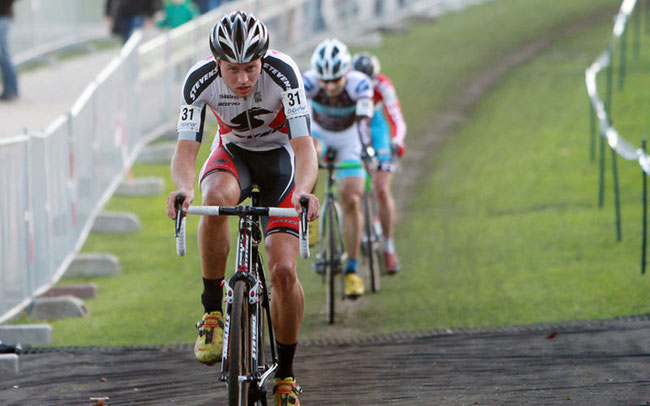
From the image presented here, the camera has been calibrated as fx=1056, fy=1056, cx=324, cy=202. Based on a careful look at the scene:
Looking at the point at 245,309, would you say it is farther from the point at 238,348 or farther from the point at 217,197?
the point at 217,197

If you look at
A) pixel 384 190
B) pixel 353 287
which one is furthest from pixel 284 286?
pixel 384 190

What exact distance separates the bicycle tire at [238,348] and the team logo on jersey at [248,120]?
1.04 meters

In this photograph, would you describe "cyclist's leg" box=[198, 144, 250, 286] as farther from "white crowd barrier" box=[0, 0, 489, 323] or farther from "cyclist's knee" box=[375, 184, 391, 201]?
"cyclist's knee" box=[375, 184, 391, 201]

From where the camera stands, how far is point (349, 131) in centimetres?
984

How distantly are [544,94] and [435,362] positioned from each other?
14112 mm

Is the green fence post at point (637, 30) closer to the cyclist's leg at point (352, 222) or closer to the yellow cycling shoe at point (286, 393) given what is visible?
the cyclist's leg at point (352, 222)

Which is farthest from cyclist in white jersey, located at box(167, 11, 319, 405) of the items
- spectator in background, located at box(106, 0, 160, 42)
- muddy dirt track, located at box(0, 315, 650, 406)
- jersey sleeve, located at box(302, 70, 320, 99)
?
spectator in background, located at box(106, 0, 160, 42)

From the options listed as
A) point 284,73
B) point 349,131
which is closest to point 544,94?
point 349,131

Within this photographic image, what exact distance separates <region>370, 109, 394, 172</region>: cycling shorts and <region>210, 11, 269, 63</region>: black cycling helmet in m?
5.15

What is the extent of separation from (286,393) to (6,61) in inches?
417

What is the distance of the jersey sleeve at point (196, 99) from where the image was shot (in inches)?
221

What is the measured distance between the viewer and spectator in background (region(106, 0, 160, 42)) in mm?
17422

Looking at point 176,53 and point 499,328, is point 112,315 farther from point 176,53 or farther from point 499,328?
point 176,53

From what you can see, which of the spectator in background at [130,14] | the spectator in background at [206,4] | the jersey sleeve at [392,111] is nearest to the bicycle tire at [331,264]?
the jersey sleeve at [392,111]
